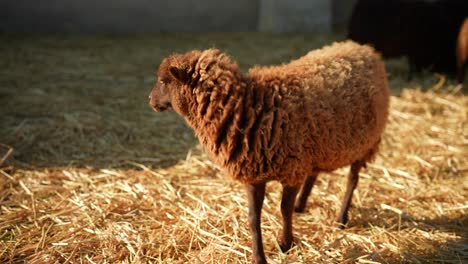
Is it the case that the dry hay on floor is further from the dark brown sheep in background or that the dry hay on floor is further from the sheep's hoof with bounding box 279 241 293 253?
the dark brown sheep in background

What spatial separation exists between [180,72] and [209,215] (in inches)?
57.7

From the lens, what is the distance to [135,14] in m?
10.1

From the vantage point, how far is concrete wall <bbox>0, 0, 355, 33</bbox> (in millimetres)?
9484

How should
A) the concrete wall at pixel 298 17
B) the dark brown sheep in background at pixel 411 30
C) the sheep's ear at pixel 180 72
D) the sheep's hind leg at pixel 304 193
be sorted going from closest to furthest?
the sheep's ear at pixel 180 72
the sheep's hind leg at pixel 304 193
the dark brown sheep in background at pixel 411 30
the concrete wall at pixel 298 17

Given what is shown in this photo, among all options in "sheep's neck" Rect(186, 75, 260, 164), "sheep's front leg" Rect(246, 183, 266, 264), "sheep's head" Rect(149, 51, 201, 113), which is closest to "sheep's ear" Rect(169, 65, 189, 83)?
"sheep's head" Rect(149, 51, 201, 113)

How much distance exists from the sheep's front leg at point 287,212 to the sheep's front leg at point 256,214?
7.4 inches

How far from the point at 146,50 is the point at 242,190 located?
5353 millimetres

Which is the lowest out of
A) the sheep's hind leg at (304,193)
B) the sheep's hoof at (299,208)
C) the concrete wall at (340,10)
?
the sheep's hoof at (299,208)

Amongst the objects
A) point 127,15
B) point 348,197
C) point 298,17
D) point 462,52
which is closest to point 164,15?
point 127,15

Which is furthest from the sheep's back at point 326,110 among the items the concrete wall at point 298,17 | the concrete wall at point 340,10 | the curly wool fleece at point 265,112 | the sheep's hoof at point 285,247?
the concrete wall at point 340,10

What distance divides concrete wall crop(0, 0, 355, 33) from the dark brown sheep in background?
2.54 meters

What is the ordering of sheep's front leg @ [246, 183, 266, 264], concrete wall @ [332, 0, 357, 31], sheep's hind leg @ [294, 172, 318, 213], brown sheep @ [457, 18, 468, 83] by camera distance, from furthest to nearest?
concrete wall @ [332, 0, 357, 31] < brown sheep @ [457, 18, 468, 83] < sheep's hind leg @ [294, 172, 318, 213] < sheep's front leg @ [246, 183, 266, 264]

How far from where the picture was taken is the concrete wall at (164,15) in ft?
31.1

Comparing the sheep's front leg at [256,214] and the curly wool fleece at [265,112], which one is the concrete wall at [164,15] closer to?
the curly wool fleece at [265,112]
